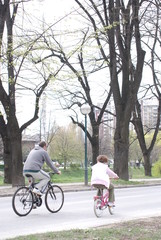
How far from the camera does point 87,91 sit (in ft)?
106

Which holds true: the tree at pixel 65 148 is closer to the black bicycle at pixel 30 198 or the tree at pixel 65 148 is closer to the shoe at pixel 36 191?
the black bicycle at pixel 30 198

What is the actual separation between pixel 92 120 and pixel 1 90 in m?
12.3

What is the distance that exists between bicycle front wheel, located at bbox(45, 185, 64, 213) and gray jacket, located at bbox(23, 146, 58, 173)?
0.64m

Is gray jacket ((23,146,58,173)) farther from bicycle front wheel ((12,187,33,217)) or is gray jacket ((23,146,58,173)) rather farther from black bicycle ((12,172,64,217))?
bicycle front wheel ((12,187,33,217))

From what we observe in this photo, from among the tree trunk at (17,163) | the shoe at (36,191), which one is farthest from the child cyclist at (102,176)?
the tree trunk at (17,163)

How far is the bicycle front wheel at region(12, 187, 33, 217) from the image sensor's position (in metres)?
10.3

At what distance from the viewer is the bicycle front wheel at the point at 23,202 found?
10297 mm

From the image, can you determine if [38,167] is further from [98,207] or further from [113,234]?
[113,234]

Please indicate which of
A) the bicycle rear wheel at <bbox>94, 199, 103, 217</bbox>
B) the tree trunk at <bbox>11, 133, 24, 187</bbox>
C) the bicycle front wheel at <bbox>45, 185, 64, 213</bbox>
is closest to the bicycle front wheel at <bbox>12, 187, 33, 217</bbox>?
the bicycle front wheel at <bbox>45, 185, 64, 213</bbox>

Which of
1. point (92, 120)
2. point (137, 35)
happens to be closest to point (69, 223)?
point (137, 35)

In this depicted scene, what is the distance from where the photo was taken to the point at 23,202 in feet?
34.3

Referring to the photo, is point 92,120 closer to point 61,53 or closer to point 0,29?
point 61,53

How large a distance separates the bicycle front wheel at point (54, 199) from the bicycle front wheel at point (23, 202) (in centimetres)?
47

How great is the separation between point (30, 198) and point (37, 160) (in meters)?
0.91
